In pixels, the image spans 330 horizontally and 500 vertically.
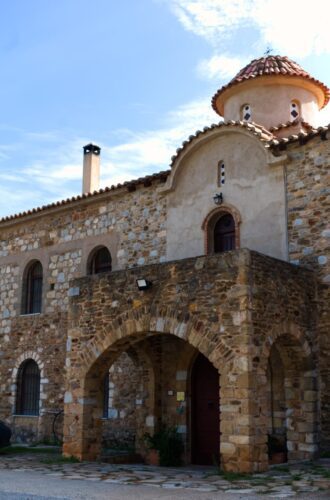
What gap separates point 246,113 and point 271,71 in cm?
131

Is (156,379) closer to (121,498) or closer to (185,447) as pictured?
(185,447)

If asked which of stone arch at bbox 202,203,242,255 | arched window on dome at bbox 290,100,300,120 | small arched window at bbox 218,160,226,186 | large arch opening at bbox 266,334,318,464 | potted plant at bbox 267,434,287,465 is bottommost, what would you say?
potted plant at bbox 267,434,287,465

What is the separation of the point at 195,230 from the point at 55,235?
210 inches

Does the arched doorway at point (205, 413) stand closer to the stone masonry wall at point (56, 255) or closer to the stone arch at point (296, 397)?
the stone arch at point (296, 397)

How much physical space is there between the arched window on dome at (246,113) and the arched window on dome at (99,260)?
211 inches

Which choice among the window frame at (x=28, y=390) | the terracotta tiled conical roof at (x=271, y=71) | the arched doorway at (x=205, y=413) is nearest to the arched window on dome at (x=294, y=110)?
the terracotta tiled conical roof at (x=271, y=71)

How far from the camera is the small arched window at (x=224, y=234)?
14.1 metres

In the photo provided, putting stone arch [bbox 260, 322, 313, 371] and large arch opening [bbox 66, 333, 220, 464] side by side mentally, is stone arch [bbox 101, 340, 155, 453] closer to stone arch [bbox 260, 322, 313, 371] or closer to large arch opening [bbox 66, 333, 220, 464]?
large arch opening [bbox 66, 333, 220, 464]

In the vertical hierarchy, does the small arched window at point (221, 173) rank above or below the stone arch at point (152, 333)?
above

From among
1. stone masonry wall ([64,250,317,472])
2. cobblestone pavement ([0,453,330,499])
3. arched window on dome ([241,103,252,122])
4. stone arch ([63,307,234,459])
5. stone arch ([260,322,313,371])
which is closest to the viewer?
cobblestone pavement ([0,453,330,499])

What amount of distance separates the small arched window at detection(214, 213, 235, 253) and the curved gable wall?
13.5 inches

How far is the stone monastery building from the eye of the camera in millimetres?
10734

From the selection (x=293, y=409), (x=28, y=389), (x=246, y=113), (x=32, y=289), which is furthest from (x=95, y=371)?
(x=246, y=113)

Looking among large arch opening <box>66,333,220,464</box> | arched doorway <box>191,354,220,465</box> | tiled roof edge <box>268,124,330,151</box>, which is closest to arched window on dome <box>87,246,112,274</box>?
large arch opening <box>66,333,220,464</box>
